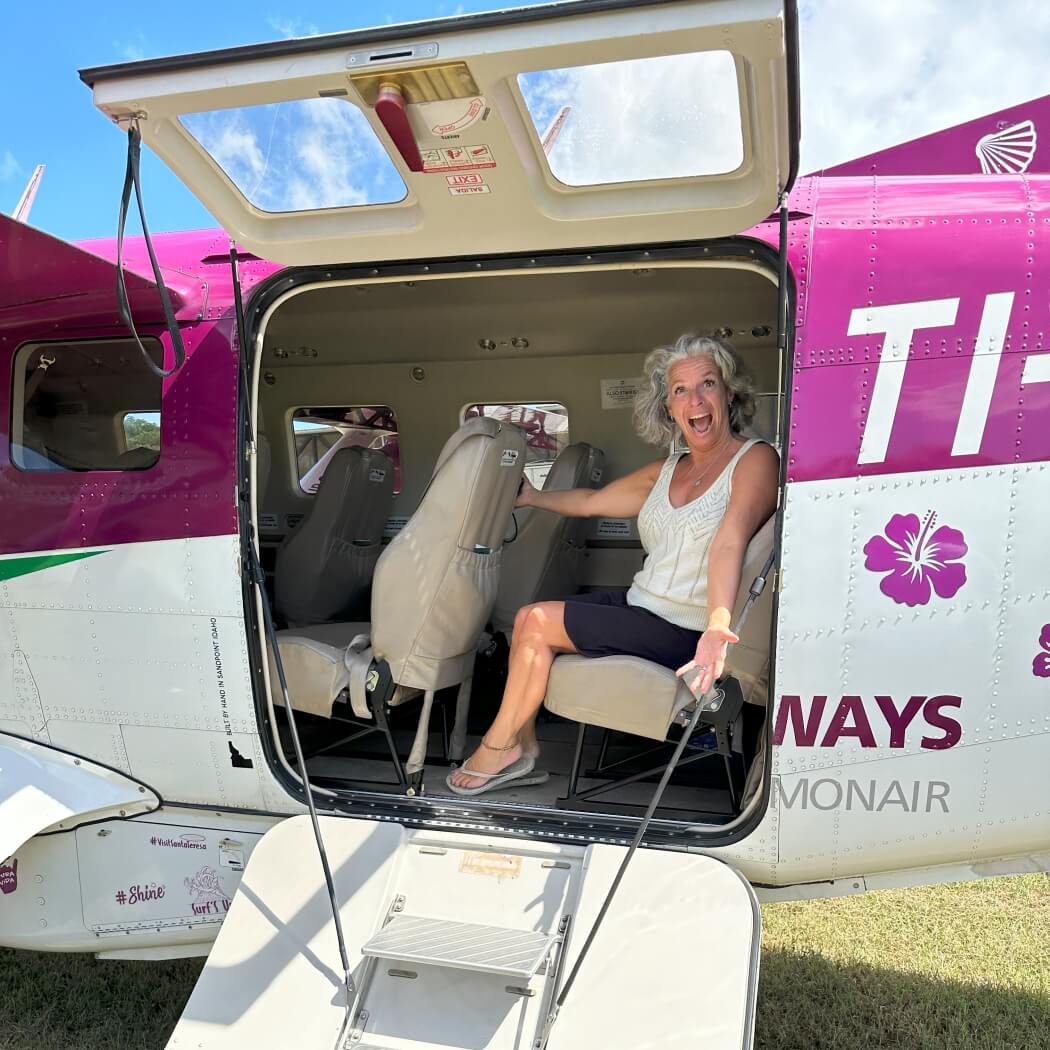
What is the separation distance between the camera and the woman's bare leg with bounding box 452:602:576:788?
2916 millimetres

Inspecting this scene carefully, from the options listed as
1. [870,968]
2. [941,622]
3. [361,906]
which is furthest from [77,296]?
[870,968]

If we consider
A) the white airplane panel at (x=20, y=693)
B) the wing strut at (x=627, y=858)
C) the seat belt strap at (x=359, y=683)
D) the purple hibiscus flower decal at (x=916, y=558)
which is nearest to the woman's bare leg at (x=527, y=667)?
the seat belt strap at (x=359, y=683)

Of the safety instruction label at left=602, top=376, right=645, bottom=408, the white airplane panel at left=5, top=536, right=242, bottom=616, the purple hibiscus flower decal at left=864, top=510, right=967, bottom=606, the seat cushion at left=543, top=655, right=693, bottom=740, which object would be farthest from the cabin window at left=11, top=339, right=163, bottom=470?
the safety instruction label at left=602, top=376, right=645, bottom=408

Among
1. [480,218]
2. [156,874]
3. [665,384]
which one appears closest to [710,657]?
[665,384]

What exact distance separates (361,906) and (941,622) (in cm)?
169

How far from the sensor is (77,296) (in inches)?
115

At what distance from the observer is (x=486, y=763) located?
3.03 metres

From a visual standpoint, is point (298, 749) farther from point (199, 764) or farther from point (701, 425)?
point (701, 425)

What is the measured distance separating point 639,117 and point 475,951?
6.42 feet

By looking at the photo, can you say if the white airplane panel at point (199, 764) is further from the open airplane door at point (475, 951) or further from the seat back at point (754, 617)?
the seat back at point (754, 617)

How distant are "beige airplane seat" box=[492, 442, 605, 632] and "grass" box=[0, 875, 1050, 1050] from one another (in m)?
1.76

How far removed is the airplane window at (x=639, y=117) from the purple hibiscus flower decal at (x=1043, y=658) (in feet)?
4.53

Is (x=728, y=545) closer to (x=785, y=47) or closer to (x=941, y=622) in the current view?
(x=941, y=622)

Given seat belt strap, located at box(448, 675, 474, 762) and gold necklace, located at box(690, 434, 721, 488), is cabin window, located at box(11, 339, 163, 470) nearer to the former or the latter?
seat belt strap, located at box(448, 675, 474, 762)
